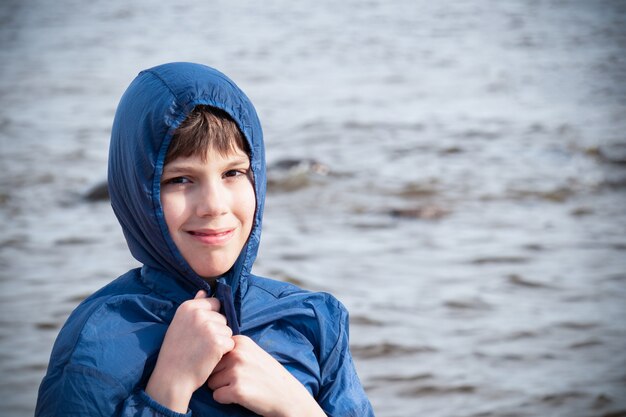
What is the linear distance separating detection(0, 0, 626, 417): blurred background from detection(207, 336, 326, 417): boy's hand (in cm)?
296

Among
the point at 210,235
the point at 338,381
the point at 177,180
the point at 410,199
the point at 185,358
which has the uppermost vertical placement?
the point at 177,180

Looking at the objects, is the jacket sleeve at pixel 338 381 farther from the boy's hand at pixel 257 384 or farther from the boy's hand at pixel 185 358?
the boy's hand at pixel 185 358

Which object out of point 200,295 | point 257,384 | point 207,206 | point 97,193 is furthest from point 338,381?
point 97,193

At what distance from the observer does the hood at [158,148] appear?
81.0 inches

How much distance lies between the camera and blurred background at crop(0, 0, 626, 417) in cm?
554

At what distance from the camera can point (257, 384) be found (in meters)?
2.06

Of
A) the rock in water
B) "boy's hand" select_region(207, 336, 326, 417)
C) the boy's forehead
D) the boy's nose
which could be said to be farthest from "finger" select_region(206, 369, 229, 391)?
the rock in water

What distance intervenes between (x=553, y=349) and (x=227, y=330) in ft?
12.9

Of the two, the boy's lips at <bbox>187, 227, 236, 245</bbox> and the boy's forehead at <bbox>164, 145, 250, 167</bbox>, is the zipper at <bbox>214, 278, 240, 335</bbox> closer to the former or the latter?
the boy's lips at <bbox>187, 227, 236, 245</bbox>

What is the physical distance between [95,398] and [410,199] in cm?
697

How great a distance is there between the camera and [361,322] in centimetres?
598

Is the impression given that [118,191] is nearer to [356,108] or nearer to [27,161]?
[27,161]

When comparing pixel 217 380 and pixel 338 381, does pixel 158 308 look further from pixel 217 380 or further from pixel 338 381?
pixel 338 381

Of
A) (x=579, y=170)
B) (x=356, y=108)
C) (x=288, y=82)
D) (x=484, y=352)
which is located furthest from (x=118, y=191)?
(x=288, y=82)
